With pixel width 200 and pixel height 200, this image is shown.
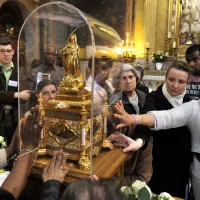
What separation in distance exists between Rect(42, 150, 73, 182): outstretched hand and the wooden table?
0.04m

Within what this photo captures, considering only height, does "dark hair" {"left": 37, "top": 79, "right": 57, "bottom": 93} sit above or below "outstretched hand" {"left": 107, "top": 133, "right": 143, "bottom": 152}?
above

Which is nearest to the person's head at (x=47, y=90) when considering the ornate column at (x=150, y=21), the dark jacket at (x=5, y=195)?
the dark jacket at (x=5, y=195)

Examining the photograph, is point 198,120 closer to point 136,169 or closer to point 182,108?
point 182,108

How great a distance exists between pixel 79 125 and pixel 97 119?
0.16 m

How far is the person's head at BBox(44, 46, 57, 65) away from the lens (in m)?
1.44

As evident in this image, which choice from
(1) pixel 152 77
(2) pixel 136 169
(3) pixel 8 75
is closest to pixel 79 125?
(2) pixel 136 169

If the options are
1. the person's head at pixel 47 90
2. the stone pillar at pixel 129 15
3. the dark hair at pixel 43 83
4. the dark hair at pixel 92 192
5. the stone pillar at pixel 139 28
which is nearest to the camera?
the dark hair at pixel 92 192

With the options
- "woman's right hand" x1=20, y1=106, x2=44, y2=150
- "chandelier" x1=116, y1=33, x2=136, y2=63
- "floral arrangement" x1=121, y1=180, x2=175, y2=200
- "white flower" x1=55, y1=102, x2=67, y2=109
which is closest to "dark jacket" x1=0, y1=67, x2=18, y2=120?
"woman's right hand" x1=20, y1=106, x2=44, y2=150

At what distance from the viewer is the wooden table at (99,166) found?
3.35 ft

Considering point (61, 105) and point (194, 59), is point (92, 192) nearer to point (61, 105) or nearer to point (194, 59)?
point (61, 105)

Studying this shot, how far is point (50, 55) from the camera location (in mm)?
1472

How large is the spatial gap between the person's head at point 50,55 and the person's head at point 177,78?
2.31 feet

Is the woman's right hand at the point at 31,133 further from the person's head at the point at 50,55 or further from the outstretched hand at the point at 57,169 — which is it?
the person's head at the point at 50,55

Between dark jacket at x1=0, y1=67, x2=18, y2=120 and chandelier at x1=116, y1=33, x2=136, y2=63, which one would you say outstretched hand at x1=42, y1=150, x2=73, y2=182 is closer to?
dark jacket at x1=0, y1=67, x2=18, y2=120
